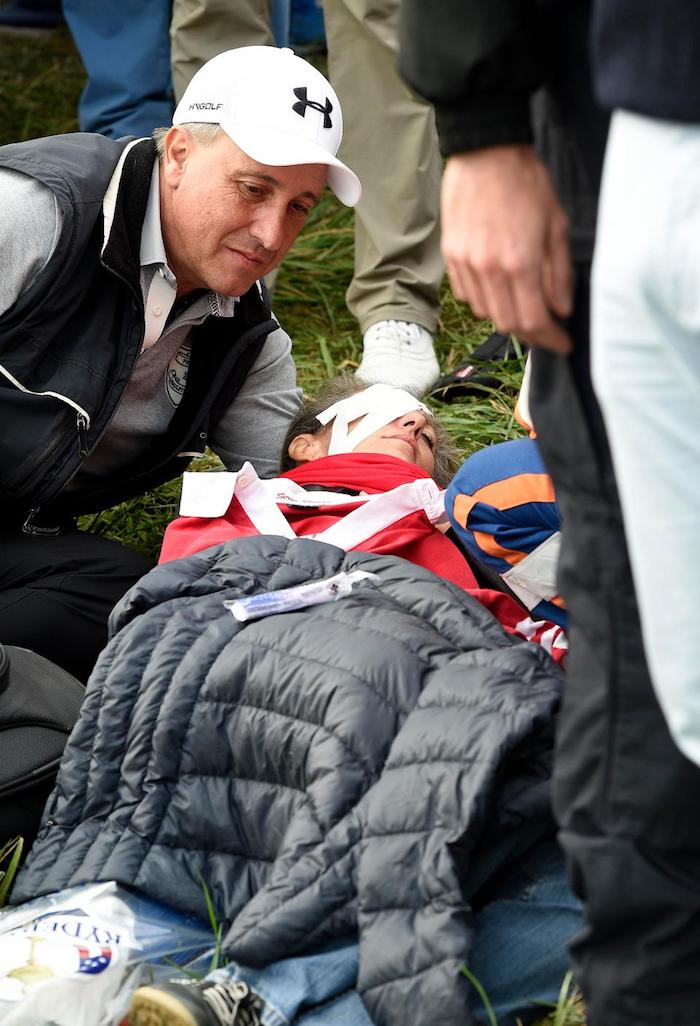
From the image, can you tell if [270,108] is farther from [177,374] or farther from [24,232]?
[177,374]

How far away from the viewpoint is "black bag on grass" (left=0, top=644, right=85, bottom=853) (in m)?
2.16

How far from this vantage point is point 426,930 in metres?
1.67

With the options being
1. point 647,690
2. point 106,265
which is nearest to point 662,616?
point 647,690

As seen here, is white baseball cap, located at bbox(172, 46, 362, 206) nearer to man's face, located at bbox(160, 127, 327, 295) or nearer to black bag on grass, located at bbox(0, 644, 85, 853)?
man's face, located at bbox(160, 127, 327, 295)

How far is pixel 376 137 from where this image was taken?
412 centimetres

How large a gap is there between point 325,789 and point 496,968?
12.5 inches

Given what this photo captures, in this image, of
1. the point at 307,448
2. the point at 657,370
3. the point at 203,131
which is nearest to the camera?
the point at 657,370

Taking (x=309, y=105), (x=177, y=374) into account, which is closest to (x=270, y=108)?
(x=309, y=105)

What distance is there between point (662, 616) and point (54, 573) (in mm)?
1837

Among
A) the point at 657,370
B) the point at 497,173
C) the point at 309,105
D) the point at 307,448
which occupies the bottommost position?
the point at 307,448

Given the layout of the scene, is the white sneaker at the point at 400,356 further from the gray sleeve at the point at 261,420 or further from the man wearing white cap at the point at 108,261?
the man wearing white cap at the point at 108,261

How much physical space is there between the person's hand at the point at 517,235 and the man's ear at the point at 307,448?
1.94 metres

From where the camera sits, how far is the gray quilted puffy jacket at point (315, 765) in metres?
1.71

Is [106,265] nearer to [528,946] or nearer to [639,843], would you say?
[528,946]
